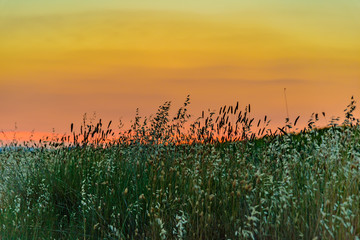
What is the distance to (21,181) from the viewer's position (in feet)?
24.5

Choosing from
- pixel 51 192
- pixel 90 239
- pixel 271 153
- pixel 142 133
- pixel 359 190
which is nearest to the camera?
pixel 359 190

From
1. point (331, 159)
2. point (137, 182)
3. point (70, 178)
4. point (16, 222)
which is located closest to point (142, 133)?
point (70, 178)

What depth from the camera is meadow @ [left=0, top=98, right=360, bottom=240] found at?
4531 mm

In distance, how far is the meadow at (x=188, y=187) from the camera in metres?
4.53

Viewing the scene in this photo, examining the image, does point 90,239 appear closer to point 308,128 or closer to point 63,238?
point 63,238

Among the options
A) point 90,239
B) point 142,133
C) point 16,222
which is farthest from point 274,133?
point 16,222

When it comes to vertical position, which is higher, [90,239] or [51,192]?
[51,192]

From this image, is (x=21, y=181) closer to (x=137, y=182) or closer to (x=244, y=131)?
(x=137, y=182)

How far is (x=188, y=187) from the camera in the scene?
18.1 feet

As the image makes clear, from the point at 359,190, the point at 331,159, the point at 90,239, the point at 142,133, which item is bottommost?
the point at 90,239

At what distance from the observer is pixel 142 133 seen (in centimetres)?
814

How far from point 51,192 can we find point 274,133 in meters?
3.30

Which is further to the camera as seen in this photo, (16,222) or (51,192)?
(51,192)

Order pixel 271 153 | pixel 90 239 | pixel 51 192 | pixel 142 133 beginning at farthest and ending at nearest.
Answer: pixel 142 133 → pixel 51 192 → pixel 271 153 → pixel 90 239
